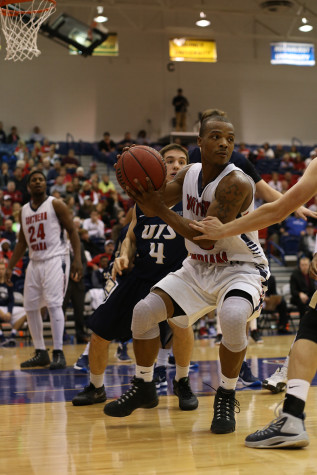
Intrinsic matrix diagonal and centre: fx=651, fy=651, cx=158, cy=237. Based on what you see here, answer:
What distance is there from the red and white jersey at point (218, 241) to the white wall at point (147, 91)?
19.7m

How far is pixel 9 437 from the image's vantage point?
377 cm

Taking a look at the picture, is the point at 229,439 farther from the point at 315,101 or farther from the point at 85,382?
the point at 315,101

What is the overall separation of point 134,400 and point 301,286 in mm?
8996

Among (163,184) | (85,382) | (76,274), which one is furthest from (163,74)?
(163,184)

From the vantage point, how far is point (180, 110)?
23391mm

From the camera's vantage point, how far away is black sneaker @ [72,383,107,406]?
4.84 m

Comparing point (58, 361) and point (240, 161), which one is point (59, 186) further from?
point (240, 161)

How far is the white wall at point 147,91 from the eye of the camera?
76.5 ft

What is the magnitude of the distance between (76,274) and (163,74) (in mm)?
18335

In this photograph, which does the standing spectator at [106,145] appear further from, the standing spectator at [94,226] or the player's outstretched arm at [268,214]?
the player's outstretched arm at [268,214]

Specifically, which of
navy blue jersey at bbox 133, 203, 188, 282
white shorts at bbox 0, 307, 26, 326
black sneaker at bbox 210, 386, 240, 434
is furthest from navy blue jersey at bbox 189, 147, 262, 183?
white shorts at bbox 0, 307, 26, 326

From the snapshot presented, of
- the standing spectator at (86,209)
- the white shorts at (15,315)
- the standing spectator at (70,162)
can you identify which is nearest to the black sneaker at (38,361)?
the white shorts at (15,315)

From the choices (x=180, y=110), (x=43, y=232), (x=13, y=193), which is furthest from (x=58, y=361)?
(x=180, y=110)

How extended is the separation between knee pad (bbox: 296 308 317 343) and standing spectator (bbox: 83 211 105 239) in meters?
11.6
